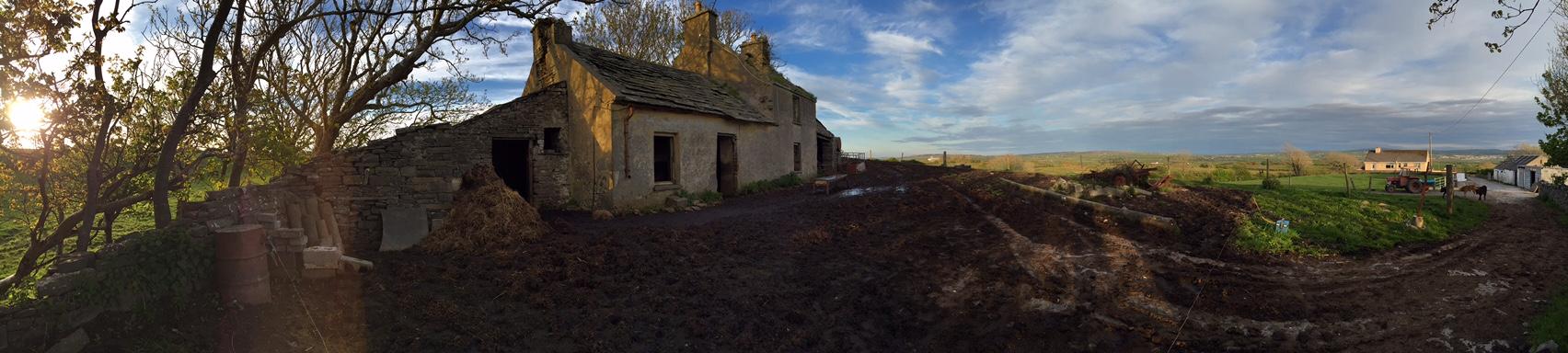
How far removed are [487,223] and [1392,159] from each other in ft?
227

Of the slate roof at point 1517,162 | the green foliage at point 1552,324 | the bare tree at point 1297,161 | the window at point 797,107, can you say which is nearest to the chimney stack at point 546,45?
the window at point 797,107

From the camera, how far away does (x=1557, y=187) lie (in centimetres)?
1661

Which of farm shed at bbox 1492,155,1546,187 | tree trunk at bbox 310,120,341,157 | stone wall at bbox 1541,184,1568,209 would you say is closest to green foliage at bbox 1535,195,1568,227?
stone wall at bbox 1541,184,1568,209

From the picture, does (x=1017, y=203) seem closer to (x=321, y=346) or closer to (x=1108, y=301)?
(x=1108, y=301)

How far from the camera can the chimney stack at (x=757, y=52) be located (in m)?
21.0

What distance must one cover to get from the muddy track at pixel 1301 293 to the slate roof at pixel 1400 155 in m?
52.8

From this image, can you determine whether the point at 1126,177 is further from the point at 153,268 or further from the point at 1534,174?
the point at 1534,174

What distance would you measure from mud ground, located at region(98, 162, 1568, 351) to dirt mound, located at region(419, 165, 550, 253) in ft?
1.26

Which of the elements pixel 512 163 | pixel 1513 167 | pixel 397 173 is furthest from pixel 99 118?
pixel 1513 167

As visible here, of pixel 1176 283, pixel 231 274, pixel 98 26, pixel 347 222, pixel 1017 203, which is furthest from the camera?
pixel 1017 203

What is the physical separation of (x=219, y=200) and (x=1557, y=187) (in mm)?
32011

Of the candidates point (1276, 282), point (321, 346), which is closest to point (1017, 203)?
point (1276, 282)

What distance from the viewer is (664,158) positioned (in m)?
14.9

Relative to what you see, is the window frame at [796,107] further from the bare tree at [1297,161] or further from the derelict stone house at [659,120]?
the bare tree at [1297,161]
